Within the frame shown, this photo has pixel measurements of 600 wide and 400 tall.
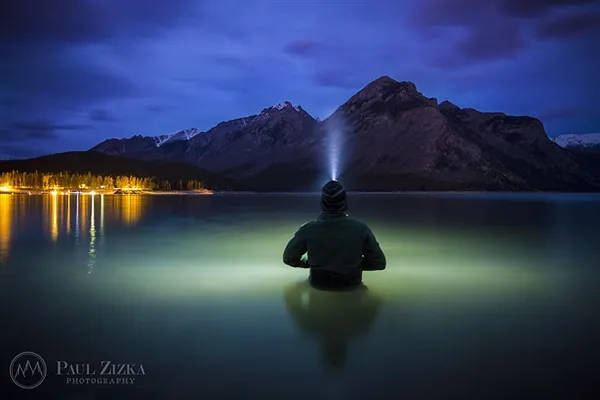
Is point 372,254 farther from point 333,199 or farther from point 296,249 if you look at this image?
point 296,249

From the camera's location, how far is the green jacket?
12.8 meters

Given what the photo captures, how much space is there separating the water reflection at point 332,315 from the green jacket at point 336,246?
0.85 metres

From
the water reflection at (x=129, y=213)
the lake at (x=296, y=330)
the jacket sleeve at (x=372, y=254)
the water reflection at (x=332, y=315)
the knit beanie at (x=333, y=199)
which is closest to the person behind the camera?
the lake at (x=296, y=330)

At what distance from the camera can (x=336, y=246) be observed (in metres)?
12.9

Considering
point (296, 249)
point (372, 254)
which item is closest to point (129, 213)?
point (296, 249)

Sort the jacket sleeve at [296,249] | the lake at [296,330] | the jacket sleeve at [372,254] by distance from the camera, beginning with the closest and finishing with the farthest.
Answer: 1. the lake at [296,330]
2. the jacket sleeve at [372,254]
3. the jacket sleeve at [296,249]

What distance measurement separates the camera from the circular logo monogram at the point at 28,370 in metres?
7.51

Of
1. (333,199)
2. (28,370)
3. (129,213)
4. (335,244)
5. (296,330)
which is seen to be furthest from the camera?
(129,213)

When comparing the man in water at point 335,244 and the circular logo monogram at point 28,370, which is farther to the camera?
the man in water at point 335,244

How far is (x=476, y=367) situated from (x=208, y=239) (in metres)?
25.3

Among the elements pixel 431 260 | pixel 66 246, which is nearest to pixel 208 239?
pixel 66 246

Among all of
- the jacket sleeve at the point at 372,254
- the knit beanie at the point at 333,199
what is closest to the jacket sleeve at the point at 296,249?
the knit beanie at the point at 333,199

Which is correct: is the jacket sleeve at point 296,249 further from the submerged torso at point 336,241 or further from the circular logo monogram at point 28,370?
the circular logo monogram at point 28,370

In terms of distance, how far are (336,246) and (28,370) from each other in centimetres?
746
